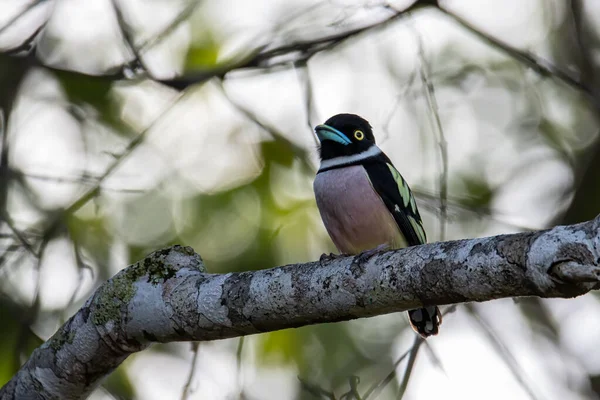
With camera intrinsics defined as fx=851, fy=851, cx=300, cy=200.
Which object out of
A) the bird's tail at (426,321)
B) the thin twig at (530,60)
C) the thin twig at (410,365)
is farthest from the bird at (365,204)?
the thin twig at (530,60)

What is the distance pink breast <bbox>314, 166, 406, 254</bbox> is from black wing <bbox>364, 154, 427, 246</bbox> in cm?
4

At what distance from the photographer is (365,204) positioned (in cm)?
542

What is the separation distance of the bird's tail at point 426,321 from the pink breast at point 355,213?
473mm

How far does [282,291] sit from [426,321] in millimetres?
2056

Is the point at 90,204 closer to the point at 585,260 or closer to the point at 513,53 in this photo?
the point at 513,53

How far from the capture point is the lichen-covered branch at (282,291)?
9.04 feet

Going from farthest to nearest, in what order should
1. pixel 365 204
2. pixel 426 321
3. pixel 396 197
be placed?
pixel 396 197, pixel 365 204, pixel 426 321

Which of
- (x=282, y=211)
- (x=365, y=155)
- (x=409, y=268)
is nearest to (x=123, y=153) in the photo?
(x=282, y=211)

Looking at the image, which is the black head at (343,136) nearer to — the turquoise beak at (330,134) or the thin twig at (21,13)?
the turquoise beak at (330,134)

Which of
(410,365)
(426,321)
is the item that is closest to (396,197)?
(426,321)

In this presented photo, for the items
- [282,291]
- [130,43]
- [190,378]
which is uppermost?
[282,291]

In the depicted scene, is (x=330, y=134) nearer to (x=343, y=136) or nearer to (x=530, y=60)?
(x=343, y=136)

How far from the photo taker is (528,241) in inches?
111

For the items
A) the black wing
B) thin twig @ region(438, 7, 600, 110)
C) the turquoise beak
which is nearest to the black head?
the turquoise beak
